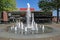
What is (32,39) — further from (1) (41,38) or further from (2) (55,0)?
(2) (55,0)

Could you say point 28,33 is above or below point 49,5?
below

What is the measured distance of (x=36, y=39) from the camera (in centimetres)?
1368

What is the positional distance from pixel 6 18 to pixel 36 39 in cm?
2993

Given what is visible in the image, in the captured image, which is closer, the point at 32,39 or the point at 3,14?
the point at 32,39

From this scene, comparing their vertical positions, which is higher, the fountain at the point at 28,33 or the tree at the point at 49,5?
the tree at the point at 49,5

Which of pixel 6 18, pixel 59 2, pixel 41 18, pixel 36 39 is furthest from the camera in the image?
pixel 6 18

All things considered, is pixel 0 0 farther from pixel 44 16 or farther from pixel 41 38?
pixel 41 38

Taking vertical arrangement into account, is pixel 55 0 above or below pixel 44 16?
above

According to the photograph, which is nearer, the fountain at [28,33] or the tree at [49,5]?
the fountain at [28,33]

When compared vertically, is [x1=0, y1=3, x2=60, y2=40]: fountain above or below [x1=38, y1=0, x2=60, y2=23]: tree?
below

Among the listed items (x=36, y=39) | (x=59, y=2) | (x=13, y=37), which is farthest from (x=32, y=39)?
(x=59, y=2)

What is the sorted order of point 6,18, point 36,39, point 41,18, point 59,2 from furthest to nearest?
point 6,18
point 41,18
point 59,2
point 36,39

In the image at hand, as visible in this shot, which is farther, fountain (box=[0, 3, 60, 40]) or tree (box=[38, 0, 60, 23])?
tree (box=[38, 0, 60, 23])

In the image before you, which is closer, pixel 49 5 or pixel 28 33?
pixel 28 33
